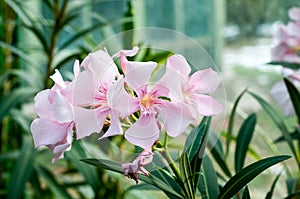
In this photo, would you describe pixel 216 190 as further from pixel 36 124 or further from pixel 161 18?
pixel 161 18

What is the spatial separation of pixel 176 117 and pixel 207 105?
1.5 inches

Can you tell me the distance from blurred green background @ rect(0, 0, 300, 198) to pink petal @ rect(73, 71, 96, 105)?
0.10 metres

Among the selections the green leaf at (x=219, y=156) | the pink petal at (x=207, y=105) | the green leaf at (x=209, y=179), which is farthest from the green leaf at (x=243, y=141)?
the pink petal at (x=207, y=105)

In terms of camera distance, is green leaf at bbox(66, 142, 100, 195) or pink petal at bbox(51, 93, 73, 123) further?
green leaf at bbox(66, 142, 100, 195)

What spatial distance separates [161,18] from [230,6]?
0.42 m

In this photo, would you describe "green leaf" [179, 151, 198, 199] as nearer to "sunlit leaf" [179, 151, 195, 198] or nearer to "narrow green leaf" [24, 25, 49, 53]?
"sunlit leaf" [179, 151, 195, 198]

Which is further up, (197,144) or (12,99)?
(197,144)

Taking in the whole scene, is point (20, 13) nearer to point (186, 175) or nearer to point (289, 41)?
point (289, 41)

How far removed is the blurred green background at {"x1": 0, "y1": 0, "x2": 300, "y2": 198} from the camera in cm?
108

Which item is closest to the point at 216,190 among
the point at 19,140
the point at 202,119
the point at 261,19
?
the point at 202,119

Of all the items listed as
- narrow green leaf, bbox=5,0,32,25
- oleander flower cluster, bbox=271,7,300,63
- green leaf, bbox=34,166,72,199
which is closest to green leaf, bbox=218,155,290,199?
oleander flower cluster, bbox=271,7,300,63

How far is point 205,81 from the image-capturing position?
0.48 meters

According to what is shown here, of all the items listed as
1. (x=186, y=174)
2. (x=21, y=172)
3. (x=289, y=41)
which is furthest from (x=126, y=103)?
(x=21, y=172)

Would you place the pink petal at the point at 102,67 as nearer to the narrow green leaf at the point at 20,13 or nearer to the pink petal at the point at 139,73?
the pink petal at the point at 139,73
